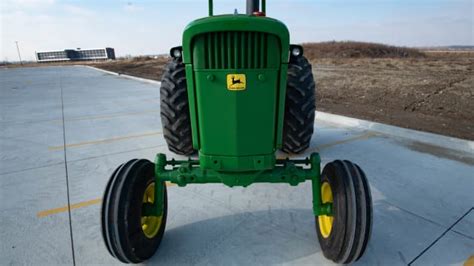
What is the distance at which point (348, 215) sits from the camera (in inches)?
78.0

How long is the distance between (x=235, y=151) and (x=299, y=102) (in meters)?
1.64

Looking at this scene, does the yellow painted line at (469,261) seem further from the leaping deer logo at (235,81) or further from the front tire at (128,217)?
the front tire at (128,217)

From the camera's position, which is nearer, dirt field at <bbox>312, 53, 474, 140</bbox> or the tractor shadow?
the tractor shadow

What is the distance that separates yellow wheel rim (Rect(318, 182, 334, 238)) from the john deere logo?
1.08 meters

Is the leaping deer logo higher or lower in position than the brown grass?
higher

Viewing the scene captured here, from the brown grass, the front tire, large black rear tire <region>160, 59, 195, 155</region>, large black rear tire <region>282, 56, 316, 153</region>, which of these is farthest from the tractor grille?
the brown grass

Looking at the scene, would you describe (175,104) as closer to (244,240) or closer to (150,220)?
(150,220)

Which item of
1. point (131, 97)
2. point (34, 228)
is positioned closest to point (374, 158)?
point (34, 228)

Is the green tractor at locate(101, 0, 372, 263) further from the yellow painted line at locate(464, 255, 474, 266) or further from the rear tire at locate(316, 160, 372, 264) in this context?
the yellow painted line at locate(464, 255, 474, 266)

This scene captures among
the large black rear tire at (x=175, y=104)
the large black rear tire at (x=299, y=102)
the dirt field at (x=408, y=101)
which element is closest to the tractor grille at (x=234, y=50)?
the large black rear tire at (x=175, y=104)

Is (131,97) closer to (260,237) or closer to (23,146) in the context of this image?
(23,146)

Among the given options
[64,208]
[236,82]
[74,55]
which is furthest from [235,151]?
[74,55]

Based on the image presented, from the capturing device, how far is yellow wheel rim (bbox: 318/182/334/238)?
2.31 m

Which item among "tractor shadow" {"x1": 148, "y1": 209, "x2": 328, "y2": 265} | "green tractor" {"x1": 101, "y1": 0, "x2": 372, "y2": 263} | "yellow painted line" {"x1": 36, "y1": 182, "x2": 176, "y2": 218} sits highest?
"green tractor" {"x1": 101, "y1": 0, "x2": 372, "y2": 263}
